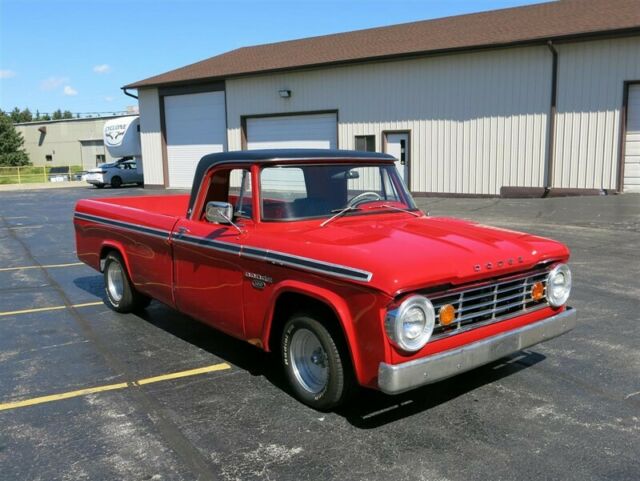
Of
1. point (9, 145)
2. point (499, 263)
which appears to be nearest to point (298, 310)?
point (499, 263)

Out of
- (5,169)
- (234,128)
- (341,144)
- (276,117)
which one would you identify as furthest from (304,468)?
(5,169)

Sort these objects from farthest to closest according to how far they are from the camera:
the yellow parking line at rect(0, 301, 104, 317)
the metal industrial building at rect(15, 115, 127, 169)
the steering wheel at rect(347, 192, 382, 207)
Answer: the metal industrial building at rect(15, 115, 127, 169), the yellow parking line at rect(0, 301, 104, 317), the steering wheel at rect(347, 192, 382, 207)

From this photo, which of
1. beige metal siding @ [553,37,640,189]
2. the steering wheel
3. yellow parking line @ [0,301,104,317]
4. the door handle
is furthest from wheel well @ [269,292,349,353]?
beige metal siding @ [553,37,640,189]

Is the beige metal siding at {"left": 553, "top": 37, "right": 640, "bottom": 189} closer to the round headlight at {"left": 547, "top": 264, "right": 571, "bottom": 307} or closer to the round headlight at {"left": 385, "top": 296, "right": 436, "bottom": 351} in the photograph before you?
the round headlight at {"left": 547, "top": 264, "right": 571, "bottom": 307}

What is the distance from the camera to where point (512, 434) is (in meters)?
3.53

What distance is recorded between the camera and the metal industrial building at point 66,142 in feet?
192

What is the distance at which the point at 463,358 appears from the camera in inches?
136

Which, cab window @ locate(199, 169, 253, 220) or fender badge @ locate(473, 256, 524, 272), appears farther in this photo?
cab window @ locate(199, 169, 253, 220)

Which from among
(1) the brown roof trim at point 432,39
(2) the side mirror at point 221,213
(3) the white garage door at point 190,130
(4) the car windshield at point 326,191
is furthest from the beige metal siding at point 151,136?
(2) the side mirror at point 221,213

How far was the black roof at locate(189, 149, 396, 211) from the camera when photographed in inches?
177

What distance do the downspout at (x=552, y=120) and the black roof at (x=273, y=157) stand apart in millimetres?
12833

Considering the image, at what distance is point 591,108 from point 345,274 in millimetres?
14812

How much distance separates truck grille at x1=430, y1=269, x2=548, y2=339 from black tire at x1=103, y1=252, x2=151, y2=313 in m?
3.73

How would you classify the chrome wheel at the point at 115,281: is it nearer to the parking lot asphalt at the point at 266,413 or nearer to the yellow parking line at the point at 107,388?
the parking lot asphalt at the point at 266,413
